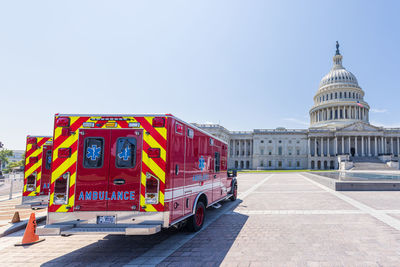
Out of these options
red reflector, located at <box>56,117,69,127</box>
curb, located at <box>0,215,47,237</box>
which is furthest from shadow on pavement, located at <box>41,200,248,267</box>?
red reflector, located at <box>56,117,69,127</box>

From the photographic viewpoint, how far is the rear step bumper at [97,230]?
16.8ft

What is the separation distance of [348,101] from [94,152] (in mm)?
97219

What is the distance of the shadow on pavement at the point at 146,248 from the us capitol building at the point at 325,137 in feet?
226

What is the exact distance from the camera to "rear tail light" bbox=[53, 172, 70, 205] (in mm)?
5465

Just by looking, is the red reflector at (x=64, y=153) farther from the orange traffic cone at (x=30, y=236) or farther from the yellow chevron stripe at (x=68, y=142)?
the orange traffic cone at (x=30, y=236)

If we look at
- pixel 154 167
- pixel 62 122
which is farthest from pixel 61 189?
pixel 154 167

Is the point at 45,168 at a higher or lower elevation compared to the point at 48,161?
lower

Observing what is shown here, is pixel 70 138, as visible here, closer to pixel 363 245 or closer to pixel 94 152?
pixel 94 152

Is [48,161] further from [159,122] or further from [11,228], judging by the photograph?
[159,122]

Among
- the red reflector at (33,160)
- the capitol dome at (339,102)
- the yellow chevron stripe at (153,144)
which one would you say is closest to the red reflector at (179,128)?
the yellow chevron stripe at (153,144)

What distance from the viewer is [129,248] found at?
6207mm

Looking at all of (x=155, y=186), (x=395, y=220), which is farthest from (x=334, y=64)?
(x=155, y=186)

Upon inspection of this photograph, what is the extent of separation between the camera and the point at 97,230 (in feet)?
17.2

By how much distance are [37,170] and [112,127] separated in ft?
21.4
